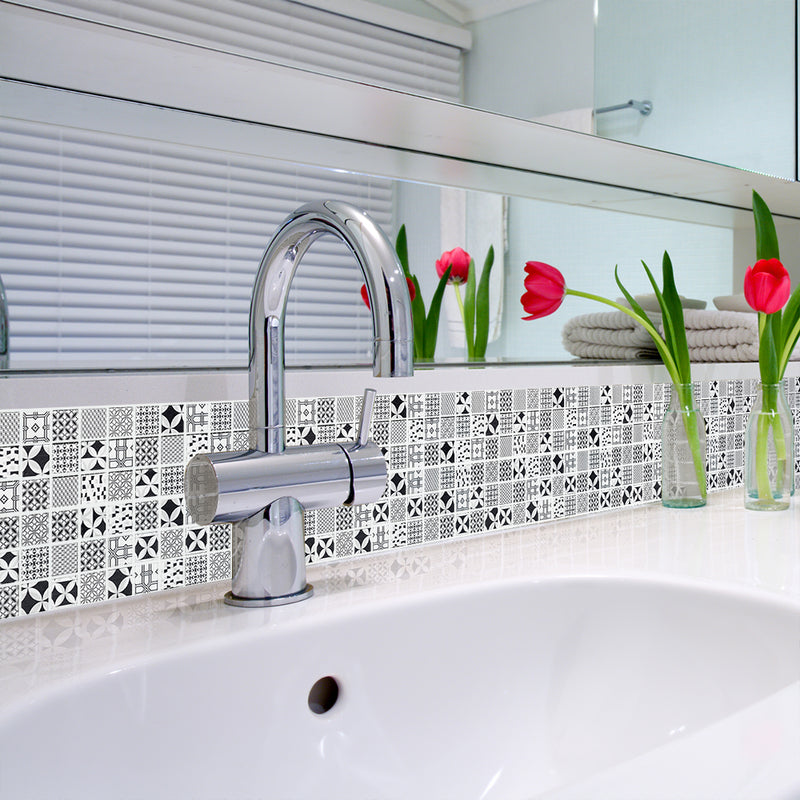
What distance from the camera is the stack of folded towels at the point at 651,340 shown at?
3.82 feet

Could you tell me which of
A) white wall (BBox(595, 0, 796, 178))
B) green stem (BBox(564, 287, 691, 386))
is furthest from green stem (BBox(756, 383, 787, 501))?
white wall (BBox(595, 0, 796, 178))

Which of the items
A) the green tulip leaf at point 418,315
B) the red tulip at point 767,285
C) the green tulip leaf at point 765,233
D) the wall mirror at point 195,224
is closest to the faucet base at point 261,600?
the wall mirror at point 195,224

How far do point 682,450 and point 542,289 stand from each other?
26 cm

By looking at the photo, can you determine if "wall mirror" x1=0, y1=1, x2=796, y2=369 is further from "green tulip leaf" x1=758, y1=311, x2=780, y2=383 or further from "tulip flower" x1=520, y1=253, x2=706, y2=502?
"green tulip leaf" x1=758, y1=311, x2=780, y2=383

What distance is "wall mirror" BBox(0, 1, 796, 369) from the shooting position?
824 millimetres

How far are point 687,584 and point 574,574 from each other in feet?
0.31

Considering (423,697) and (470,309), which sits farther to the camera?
(470,309)

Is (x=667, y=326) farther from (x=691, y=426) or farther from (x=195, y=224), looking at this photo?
(x=195, y=224)

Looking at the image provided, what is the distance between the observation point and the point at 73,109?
2.70 feet

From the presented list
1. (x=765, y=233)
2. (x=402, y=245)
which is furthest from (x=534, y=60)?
(x=765, y=233)

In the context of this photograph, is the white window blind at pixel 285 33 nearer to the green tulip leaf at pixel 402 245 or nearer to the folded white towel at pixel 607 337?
the green tulip leaf at pixel 402 245

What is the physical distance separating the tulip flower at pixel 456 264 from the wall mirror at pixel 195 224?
1 cm

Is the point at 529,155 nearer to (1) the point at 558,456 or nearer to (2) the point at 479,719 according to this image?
(1) the point at 558,456

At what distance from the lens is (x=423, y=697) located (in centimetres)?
70
